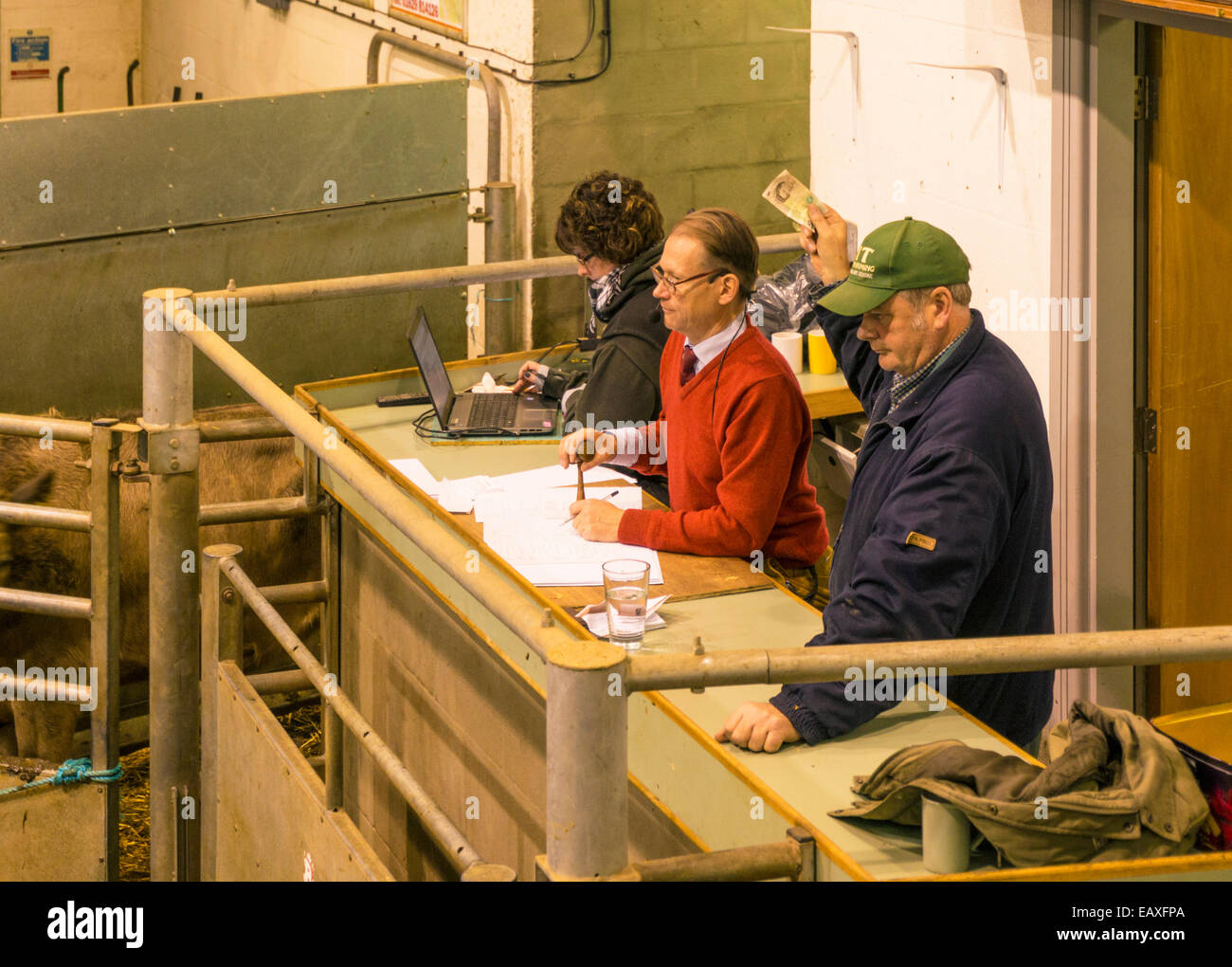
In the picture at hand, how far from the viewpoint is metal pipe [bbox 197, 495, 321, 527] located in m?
4.05

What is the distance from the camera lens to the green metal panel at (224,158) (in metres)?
5.76

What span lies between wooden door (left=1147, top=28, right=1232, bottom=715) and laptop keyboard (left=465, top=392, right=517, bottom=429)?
1.69 meters

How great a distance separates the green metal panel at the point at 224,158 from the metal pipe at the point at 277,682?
2.60 m

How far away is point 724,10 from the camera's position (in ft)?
22.2

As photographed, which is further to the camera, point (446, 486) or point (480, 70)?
point (480, 70)

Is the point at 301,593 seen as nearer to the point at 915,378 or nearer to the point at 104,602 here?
the point at 104,602

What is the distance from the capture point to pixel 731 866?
202 cm

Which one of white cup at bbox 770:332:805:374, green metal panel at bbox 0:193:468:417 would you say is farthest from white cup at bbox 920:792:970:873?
green metal panel at bbox 0:193:468:417

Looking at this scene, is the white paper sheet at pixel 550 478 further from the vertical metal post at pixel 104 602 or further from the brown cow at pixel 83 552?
the brown cow at pixel 83 552

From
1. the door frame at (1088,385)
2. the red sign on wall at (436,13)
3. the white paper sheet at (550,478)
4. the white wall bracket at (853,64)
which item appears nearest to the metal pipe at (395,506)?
the white paper sheet at (550,478)

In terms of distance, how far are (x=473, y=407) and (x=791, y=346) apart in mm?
1145

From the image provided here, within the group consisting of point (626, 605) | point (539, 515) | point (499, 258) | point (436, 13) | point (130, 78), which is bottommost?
point (626, 605)

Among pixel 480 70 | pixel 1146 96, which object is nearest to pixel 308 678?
pixel 1146 96

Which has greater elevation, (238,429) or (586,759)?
(238,429)
